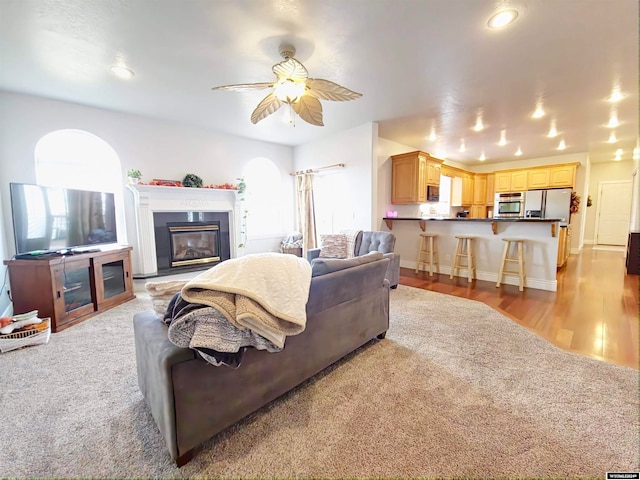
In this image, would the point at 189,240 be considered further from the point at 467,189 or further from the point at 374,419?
the point at 467,189

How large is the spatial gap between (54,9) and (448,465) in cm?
382

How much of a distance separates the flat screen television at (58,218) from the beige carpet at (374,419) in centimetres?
121

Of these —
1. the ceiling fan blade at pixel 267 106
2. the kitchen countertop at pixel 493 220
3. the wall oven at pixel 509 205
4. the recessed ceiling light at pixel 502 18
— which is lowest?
the kitchen countertop at pixel 493 220

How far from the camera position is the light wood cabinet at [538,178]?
22.2 feet

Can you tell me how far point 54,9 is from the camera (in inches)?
75.9

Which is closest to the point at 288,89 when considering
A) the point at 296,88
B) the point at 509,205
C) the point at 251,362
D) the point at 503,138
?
the point at 296,88

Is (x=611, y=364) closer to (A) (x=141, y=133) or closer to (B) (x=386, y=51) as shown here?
(B) (x=386, y=51)

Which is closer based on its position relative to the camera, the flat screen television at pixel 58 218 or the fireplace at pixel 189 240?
the flat screen television at pixel 58 218

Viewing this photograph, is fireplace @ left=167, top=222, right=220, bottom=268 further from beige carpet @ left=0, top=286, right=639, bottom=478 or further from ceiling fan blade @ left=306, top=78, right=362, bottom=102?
ceiling fan blade @ left=306, top=78, right=362, bottom=102

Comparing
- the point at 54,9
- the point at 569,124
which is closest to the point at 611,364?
the point at 569,124

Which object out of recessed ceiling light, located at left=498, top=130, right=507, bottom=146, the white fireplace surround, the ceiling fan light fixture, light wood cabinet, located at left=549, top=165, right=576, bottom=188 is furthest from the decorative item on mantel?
light wood cabinet, located at left=549, top=165, right=576, bottom=188

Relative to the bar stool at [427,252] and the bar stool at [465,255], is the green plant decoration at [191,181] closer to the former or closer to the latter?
the bar stool at [427,252]

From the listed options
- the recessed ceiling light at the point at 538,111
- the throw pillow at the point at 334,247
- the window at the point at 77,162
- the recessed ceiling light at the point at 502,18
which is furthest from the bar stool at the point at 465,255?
the window at the point at 77,162

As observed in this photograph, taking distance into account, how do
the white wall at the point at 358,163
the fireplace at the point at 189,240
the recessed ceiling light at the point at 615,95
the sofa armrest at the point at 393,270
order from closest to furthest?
the recessed ceiling light at the point at 615,95 < the sofa armrest at the point at 393,270 < the fireplace at the point at 189,240 < the white wall at the point at 358,163
